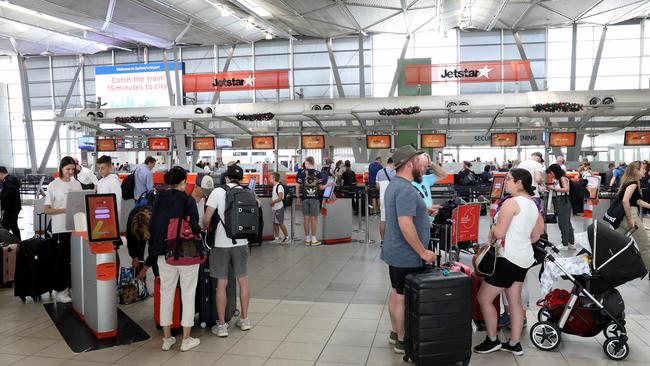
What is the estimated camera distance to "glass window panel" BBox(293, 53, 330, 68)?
2559 cm

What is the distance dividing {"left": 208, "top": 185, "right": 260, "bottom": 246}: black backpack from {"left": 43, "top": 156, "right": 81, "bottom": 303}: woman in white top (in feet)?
8.12

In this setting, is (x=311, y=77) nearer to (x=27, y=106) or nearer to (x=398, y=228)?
(x=27, y=106)

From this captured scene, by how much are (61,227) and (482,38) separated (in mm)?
22378

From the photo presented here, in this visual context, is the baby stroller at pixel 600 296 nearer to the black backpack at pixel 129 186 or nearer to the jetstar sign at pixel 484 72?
the black backpack at pixel 129 186

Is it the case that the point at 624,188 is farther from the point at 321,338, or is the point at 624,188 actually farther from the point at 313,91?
the point at 313,91

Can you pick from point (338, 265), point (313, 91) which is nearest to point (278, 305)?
point (338, 265)

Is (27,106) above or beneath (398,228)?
above

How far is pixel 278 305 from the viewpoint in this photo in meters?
5.72

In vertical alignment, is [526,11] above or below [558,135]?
above

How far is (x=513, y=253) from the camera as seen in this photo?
399 cm

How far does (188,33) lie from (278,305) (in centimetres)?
2132

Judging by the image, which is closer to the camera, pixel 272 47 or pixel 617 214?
pixel 617 214

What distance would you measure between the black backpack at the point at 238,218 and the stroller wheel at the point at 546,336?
260 centimetres

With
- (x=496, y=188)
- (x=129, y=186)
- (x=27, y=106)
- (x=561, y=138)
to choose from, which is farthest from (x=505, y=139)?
(x=27, y=106)
